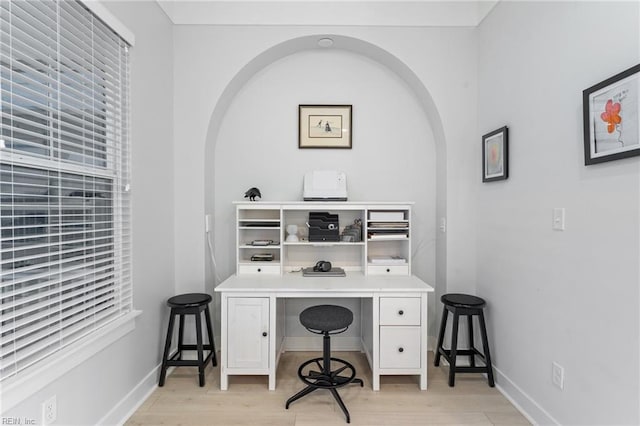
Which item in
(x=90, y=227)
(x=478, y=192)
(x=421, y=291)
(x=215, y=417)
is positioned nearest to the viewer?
(x=90, y=227)

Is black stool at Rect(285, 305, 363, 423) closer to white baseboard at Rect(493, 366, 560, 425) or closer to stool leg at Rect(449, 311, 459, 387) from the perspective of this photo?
stool leg at Rect(449, 311, 459, 387)

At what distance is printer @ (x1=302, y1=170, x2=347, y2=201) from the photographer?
2.73 meters

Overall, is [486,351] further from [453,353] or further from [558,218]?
[558,218]

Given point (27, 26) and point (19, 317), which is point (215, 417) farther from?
point (27, 26)

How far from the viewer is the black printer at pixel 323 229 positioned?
264cm

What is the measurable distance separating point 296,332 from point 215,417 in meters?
1.04

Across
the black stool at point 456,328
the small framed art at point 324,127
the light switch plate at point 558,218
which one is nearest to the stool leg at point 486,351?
the black stool at point 456,328

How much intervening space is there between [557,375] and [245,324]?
1.87 meters

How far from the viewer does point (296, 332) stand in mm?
2908

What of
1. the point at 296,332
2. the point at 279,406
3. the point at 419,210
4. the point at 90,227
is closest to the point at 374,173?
the point at 419,210

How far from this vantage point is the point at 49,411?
139 cm

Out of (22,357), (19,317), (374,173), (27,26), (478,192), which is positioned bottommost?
(22,357)

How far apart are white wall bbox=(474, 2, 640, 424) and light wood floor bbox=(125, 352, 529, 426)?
0.26m

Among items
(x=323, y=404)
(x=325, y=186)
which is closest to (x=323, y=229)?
(x=325, y=186)
